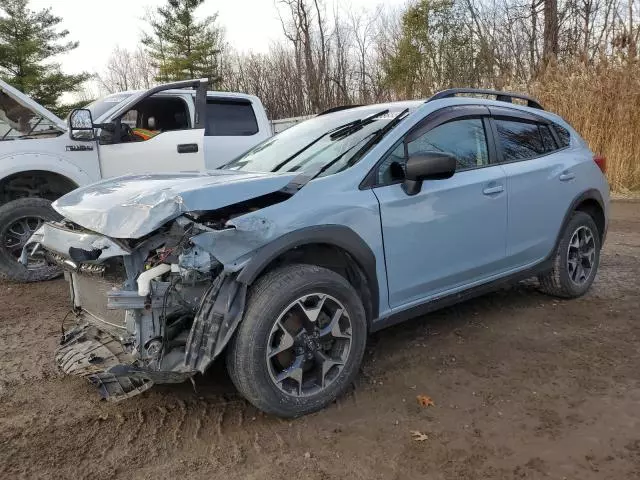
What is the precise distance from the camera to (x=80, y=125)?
5844 millimetres

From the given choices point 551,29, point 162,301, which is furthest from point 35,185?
point 551,29

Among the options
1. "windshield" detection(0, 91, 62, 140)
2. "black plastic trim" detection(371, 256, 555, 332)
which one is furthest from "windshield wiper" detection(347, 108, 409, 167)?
"windshield" detection(0, 91, 62, 140)

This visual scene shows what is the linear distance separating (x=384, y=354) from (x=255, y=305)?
4.54ft

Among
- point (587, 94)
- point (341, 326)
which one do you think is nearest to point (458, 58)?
point (587, 94)

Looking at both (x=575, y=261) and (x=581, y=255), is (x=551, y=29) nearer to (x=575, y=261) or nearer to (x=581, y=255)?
(x=581, y=255)

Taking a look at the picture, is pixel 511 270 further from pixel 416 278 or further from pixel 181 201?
pixel 181 201

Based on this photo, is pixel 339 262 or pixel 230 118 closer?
pixel 339 262

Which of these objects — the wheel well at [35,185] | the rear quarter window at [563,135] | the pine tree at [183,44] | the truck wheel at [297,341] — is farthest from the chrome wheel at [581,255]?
the pine tree at [183,44]

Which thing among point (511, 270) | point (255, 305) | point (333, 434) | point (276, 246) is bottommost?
point (333, 434)

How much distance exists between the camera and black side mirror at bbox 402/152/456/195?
3195 millimetres

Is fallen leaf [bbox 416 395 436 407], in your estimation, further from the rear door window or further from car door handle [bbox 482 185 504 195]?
the rear door window

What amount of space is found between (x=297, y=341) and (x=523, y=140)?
2.69 meters

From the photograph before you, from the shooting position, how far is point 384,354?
3730 mm

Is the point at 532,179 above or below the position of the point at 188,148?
below
